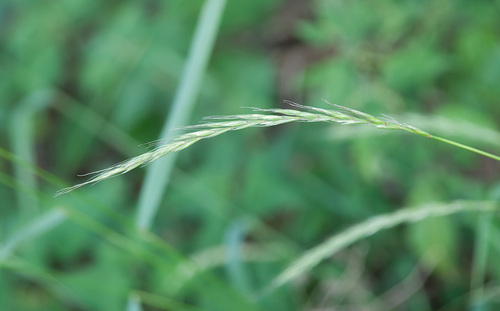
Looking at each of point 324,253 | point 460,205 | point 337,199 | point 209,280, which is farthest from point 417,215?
point 337,199

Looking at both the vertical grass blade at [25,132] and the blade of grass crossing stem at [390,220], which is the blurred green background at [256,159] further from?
the blade of grass crossing stem at [390,220]

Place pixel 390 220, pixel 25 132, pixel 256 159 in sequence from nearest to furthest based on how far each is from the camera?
pixel 390 220
pixel 256 159
pixel 25 132

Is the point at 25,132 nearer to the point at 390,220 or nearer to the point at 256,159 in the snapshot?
the point at 256,159

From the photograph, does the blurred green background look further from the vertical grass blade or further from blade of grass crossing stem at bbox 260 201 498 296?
blade of grass crossing stem at bbox 260 201 498 296

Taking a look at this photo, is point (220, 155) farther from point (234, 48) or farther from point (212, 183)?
point (234, 48)

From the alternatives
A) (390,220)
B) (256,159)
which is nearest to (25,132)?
(256,159)

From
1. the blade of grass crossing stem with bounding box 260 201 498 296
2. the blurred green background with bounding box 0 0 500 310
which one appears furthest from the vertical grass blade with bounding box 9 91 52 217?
the blade of grass crossing stem with bounding box 260 201 498 296

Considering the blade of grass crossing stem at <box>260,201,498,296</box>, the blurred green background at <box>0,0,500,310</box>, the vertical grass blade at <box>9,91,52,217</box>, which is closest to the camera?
the blade of grass crossing stem at <box>260,201,498,296</box>

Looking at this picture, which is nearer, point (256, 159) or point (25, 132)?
point (256, 159)

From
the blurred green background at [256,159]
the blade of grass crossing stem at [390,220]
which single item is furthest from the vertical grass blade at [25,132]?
the blade of grass crossing stem at [390,220]
